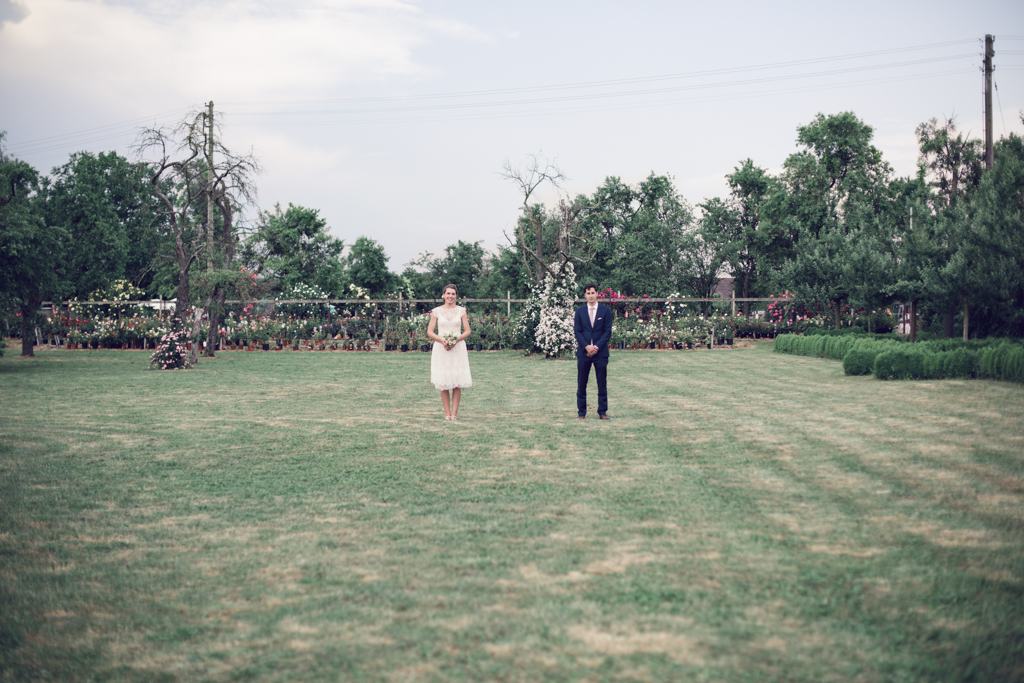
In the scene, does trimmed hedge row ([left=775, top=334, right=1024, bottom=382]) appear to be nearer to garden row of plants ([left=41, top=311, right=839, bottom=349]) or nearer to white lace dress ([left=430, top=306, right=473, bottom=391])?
white lace dress ([left=430, top=306, right=473, bottom=391])

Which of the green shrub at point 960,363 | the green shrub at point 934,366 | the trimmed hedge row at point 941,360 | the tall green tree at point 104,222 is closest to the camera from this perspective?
the trimmed hedge row at point 941,360

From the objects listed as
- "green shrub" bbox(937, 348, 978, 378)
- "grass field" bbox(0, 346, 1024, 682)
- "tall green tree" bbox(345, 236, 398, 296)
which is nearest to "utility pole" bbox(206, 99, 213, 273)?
"grass field" bbox(0, 346, 1024, 682)

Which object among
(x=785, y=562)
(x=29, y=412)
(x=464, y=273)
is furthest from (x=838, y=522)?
(x=464, y=273)

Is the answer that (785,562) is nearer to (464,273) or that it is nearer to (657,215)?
(464,273)

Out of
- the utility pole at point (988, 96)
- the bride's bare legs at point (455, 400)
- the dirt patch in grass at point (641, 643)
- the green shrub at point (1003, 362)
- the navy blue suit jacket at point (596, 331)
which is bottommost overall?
the dirt patch in grass at point (641, 643)

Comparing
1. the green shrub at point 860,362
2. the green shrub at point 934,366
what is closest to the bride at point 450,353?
the green shrub at point 860,362

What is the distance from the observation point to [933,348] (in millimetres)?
13938

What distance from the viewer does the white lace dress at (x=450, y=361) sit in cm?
933

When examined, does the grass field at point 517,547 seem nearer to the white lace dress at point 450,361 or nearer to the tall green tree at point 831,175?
the white lace dress at point 450,361

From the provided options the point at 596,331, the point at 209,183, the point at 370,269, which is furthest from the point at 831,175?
the point at 596,331

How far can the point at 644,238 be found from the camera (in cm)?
3725

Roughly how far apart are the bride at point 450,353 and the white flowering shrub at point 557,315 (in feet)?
38.1

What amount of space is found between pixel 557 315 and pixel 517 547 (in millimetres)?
16906

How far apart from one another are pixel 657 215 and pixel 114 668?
4108 centimetres
